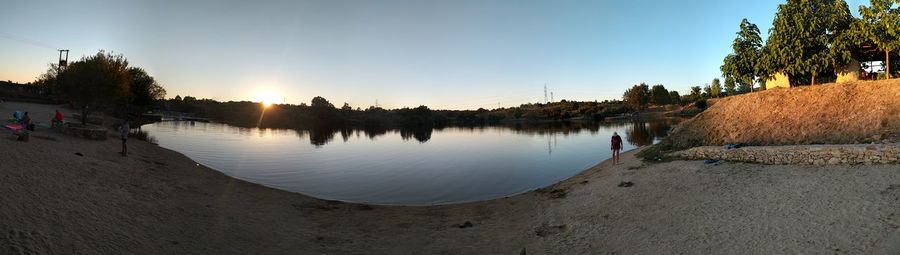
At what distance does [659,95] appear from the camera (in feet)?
566

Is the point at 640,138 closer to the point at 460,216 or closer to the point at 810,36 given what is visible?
the point at 810,36

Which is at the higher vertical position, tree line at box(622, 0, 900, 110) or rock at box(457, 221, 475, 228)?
tree line at box(622, 0, 900, 110)

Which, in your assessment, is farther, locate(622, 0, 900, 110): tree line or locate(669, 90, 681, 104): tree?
locate(669, 90, 681, 104): tree

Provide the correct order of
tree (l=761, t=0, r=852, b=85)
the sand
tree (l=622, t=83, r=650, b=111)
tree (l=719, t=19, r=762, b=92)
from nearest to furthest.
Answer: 1. the sand
2. tree (l=761, t=0, r=852, b=85)
3. tree (l=719, t=19, r=762, b=92)
4. tree (l=622, t=83, r=650, b=111)

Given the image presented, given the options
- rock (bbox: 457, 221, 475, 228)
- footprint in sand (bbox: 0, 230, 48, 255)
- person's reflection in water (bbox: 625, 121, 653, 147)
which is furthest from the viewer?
person's reflection in water (bbox: 625, 121, 653, 147)

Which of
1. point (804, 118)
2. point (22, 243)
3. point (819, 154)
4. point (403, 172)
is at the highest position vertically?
point (804, 118)

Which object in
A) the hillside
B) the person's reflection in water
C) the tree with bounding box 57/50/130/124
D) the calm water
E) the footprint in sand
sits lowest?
the calm water

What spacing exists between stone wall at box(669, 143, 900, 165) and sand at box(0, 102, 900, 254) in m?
0.97

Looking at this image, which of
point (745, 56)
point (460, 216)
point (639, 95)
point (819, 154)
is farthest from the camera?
point (639, 95)

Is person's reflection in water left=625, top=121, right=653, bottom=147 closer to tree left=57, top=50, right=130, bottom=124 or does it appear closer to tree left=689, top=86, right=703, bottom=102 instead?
tree left=57, top=50, right=130, bottom=124

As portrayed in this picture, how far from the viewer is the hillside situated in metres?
24.2

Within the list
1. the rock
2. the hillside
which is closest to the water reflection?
the hillside

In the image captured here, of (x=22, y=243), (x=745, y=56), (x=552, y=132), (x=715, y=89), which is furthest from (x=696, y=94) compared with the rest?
(x=22, y=243)

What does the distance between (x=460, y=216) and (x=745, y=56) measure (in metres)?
42.7
